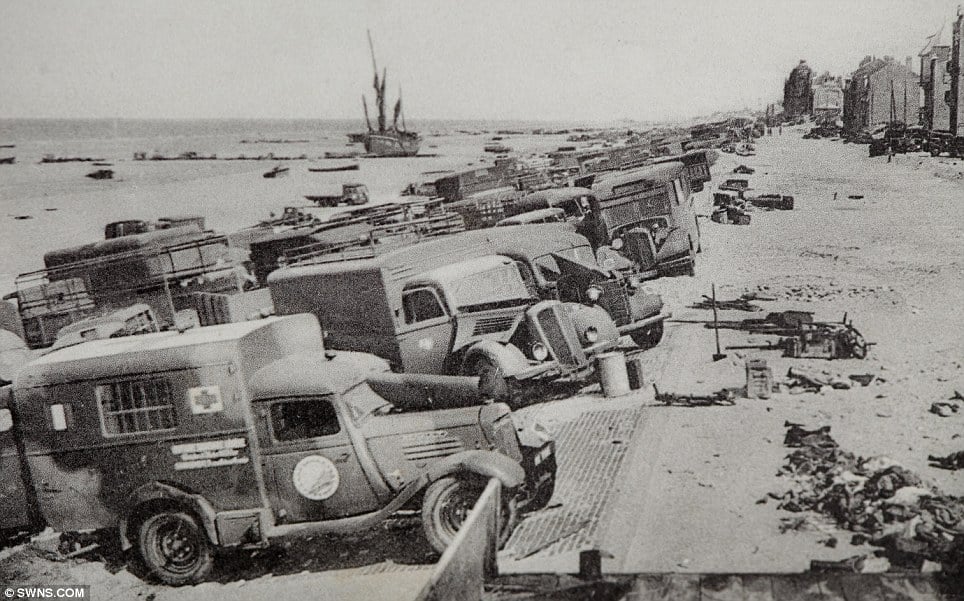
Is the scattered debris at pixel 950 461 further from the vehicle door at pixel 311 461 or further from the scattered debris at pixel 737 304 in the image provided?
the scattered debris at pixel 737 304

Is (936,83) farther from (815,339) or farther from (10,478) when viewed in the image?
(10,478)

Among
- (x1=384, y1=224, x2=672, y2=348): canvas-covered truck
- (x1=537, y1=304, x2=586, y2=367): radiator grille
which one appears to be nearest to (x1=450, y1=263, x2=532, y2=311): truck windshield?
(x1=384, y1=224, x2=672, y2=348): canvas-covered truck

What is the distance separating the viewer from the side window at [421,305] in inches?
346

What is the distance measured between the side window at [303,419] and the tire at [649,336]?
237 inches

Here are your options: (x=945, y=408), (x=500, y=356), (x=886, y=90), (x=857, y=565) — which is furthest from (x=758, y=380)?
(x=886, y=90)

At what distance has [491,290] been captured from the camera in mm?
9375

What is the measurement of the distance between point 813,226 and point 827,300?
1.56m

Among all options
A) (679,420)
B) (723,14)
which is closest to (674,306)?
(679,420)

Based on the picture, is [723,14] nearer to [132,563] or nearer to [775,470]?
[775,470]

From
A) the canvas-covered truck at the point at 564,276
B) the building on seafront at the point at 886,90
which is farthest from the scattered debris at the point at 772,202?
the canvas-covered truck at the point at 564,276

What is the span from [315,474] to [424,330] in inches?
126

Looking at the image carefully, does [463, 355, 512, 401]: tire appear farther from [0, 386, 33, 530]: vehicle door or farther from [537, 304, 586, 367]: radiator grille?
[0, 386, 33, 530]: vehicle door

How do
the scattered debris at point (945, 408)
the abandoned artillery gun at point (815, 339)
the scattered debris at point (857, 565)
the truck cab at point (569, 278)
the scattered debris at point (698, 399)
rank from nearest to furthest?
1. the scattered debris at point (857, 565)
2. the scattered debris at point (945, 408)
3. the scattered debris at point (698, 399)
4. the abandoned artillery gun at point (815, 339)
5. the truck cab at point (569, 278)

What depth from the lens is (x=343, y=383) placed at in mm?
5988
